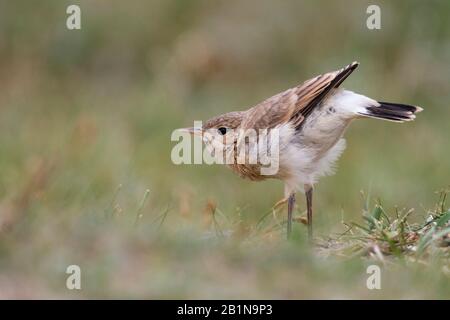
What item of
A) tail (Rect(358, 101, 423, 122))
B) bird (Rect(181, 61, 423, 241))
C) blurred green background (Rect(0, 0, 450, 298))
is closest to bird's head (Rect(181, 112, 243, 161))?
bird (Rect(181, 61, 423, 241))

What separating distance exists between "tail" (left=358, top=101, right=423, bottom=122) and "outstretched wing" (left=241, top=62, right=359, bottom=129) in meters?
A: 0.36

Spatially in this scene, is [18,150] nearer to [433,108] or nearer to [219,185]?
[219,185]

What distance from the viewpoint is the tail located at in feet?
28.0

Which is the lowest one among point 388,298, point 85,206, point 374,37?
point 388,298

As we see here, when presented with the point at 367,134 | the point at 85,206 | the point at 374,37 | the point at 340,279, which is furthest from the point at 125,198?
the point at 374,37

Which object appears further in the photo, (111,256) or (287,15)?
(287,15)

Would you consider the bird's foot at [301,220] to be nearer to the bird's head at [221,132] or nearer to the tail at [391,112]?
the bird's head at [221,132]

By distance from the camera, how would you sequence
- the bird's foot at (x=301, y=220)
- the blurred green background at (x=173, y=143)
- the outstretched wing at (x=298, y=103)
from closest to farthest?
the blurred green background at (x=173, y=143) < the bird's foot at (x=301, y=220) < the outstretched wing at (x=298, y=103)

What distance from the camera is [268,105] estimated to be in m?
8.95

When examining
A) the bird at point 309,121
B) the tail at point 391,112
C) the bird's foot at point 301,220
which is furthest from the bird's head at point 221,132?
the tail at point 391,112

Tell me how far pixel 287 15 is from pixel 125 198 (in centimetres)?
680

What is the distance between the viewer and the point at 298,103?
8719 millimetres

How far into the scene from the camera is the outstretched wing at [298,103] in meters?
8.64

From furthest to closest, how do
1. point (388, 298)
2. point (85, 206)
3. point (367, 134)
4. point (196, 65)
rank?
point (196, 65)
point (367, 134)
point (85, 206)
point (388, 298)
